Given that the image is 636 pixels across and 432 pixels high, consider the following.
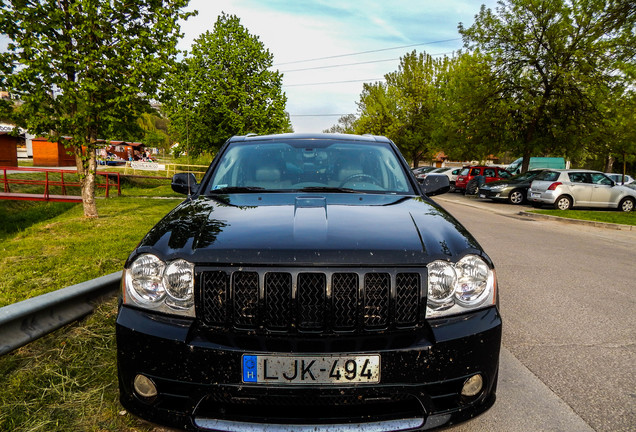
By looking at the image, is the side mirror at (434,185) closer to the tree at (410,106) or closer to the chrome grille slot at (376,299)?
the chrome grille slot at (376,299)

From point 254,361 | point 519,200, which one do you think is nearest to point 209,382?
point 254,361

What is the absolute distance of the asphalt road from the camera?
8.37 ft

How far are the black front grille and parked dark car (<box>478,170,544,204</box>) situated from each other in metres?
20.5

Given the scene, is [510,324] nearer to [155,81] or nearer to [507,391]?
[507,391]

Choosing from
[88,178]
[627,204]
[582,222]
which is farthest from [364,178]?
[627,204]

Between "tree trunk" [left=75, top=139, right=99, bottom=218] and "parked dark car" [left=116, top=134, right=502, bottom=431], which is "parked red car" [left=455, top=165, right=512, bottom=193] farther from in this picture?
"parked dark car" [left=116, top=134, right=502, bottom=431]

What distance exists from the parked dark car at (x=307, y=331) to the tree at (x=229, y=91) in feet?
84.2

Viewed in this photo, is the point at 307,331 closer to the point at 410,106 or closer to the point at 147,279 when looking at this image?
the point at 147,279

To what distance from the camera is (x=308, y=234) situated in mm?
2133

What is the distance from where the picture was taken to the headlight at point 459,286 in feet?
6.69

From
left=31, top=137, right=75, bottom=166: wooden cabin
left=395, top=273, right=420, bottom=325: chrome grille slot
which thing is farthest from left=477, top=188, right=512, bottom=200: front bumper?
left=31, top=137, right=75, bottom=166: wooden cabin

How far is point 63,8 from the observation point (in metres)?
9.36

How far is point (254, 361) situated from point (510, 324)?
3.01 metres

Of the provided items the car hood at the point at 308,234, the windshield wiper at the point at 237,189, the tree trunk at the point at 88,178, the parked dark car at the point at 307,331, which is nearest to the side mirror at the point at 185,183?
the windshield wiper at the point at 237,189
